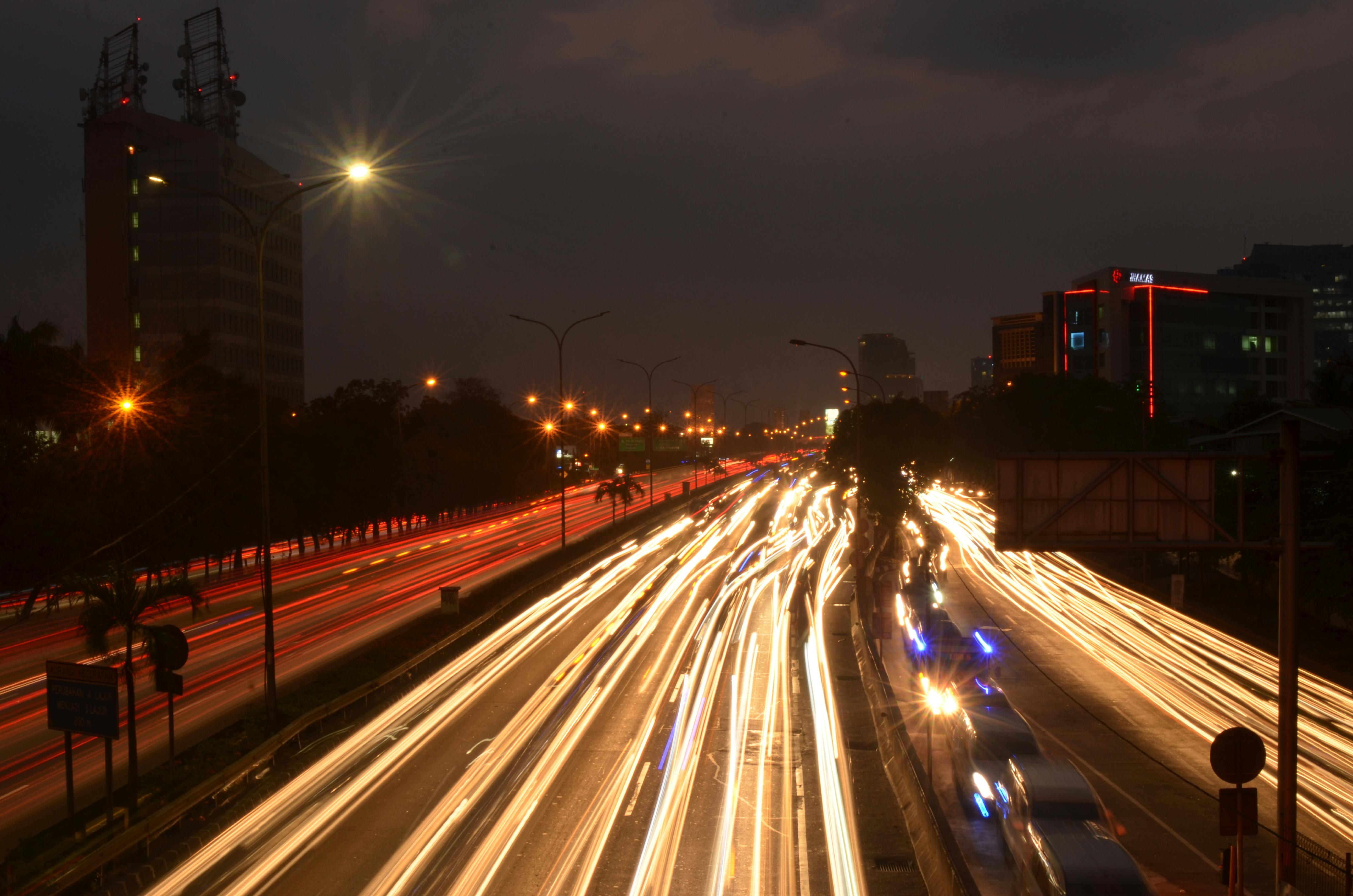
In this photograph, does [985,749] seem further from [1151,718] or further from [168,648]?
[168,648]

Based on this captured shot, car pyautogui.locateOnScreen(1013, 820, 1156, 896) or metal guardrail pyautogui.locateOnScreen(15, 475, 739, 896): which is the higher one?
car pyautogui.locateOnScreen(1013, 820, 1156, 896)

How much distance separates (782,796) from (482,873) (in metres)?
5.11

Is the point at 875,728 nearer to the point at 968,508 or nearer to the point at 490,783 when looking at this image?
the point at 490,783

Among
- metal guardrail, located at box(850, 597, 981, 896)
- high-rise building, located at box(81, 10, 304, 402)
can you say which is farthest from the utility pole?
high-rise building, located at box(81, 10, 304, 402)

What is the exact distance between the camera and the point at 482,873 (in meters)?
11.8

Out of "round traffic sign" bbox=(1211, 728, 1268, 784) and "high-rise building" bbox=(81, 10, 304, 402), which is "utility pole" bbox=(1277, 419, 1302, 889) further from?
"high-rise building" bbox=(81, 10, 304, 402)

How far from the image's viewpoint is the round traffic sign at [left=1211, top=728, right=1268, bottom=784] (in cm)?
923

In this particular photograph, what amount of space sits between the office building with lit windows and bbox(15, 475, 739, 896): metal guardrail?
293 feet

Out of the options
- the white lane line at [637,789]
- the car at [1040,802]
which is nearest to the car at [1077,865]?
the car at [1040,802]

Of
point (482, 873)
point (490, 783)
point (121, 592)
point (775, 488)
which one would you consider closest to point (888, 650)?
point (490, 783)

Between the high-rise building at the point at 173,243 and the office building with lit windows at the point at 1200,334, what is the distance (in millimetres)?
78862

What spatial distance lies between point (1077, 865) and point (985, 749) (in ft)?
13.1

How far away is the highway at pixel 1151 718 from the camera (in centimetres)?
1384

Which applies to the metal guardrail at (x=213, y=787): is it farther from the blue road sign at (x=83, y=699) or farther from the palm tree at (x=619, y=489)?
the palm tree at (x=619, y=489)
